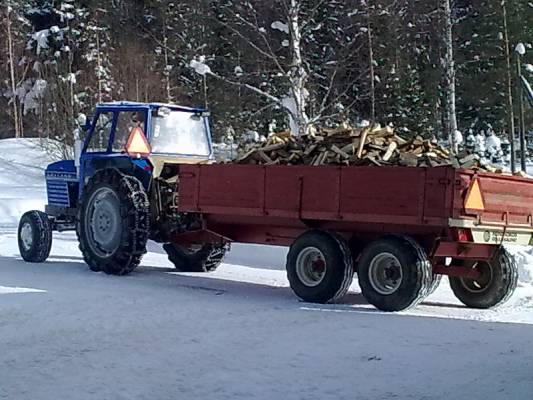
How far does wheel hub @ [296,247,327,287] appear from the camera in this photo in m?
10.7

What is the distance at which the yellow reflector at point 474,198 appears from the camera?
31.8 ft

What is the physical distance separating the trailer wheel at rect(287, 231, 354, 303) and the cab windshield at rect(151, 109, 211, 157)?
353 cm

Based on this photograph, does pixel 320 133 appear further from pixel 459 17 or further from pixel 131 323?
pixel 459 17

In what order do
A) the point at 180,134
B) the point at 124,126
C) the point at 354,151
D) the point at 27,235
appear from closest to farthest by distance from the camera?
the point at 354,151 < the point at 124,126 < the point at 180,134 < the point at 27,235

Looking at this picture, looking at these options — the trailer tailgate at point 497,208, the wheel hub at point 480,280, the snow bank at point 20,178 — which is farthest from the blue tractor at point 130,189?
the snow bank at point 20,178

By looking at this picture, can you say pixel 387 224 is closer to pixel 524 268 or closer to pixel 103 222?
pixel 524 268

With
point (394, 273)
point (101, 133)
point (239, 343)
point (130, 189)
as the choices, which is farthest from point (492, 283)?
point (101, 133)

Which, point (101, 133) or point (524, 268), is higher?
point (101, 133)

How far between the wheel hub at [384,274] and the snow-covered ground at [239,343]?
0.36 metres

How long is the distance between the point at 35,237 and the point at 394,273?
22.3ft

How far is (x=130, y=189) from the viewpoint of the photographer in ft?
42.0

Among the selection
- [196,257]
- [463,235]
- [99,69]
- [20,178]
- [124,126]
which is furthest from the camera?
[99,69]

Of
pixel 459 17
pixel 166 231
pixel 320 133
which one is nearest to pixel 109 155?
pixel 166 231

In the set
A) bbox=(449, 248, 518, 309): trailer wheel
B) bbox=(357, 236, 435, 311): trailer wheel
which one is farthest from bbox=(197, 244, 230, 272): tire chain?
bbox=(449, 248, 518, 309): trailer wheel
